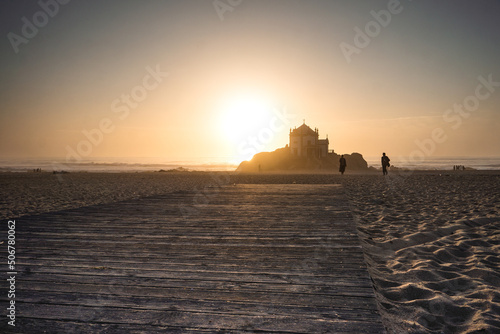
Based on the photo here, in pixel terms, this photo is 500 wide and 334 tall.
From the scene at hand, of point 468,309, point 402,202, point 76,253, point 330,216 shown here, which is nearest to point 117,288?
point 76,253

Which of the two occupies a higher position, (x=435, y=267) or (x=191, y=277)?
(x=191, y=277)

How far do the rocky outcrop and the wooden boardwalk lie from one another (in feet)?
186

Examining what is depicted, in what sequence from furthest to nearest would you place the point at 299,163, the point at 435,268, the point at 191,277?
the point at 299,163 → the point at 435,268 → the point at 191,277

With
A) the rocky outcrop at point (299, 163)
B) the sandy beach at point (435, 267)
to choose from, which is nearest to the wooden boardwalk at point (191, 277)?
the sandy beach at point (435, 267)

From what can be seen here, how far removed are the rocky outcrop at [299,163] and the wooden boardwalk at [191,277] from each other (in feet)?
186

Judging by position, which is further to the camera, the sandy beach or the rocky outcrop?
the rocky outcrop

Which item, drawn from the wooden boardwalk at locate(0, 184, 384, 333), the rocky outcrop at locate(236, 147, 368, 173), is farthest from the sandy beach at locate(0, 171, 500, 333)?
the rocky outcrop at locate(236, 147, 368, 173)

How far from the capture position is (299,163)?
66.4 m

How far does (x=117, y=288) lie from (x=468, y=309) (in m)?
3.75

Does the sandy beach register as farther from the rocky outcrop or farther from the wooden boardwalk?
the rocky outcrop

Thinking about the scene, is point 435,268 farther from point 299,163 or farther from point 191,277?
point 299,163

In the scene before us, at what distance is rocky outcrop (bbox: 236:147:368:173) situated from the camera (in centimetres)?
6519

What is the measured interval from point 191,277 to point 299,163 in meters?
64.1

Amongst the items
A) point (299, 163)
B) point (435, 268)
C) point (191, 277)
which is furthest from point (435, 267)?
point (299, 163)
